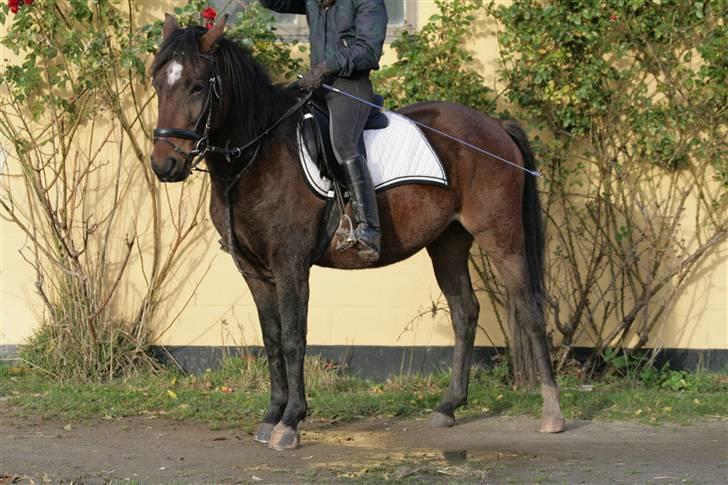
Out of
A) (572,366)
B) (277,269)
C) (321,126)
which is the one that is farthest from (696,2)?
(277,269)

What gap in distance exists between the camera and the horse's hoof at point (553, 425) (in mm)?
7918

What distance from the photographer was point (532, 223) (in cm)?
838

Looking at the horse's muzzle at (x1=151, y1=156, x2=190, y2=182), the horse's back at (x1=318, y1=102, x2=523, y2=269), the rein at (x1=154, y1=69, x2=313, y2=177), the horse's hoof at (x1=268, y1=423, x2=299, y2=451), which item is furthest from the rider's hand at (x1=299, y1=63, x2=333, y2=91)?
the horse's hoof at (x1=268, y1=423, x2=299, y2=451)

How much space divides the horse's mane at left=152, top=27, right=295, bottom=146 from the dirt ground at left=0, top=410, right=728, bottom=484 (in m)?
1.91

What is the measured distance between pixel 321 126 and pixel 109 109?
2826 millimetres

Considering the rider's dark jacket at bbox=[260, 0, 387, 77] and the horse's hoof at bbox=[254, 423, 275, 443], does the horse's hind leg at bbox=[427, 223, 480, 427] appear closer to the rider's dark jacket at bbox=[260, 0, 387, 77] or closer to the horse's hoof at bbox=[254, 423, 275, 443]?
the horse's hoof at bbox=[254, 423, 275, 443]

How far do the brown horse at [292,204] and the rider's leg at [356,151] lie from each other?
0.23m

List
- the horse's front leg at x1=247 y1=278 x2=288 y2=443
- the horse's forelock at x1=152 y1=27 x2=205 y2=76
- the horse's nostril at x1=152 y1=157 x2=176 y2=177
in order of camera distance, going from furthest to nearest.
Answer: the horse's front leg at x1=247 y1=278 x2=288 y2=443 < the horse's forelock at x1=152 y1=27 x2=205 y2=76 < the horse's nostril at x1=152 y1=157 x2=176 y2=177

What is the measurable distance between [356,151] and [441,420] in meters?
2.00

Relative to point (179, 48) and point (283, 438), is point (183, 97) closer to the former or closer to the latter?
point (179, 48)

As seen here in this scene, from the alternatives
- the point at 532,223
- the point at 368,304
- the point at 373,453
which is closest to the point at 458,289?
the point at 532,223

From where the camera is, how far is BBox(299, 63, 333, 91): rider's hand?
734 cm

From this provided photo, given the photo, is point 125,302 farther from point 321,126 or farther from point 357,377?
point 321,126

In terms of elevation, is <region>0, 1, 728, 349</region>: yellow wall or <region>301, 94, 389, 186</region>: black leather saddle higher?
<region>301, 94, 389, 186</region>: black leather saddle
